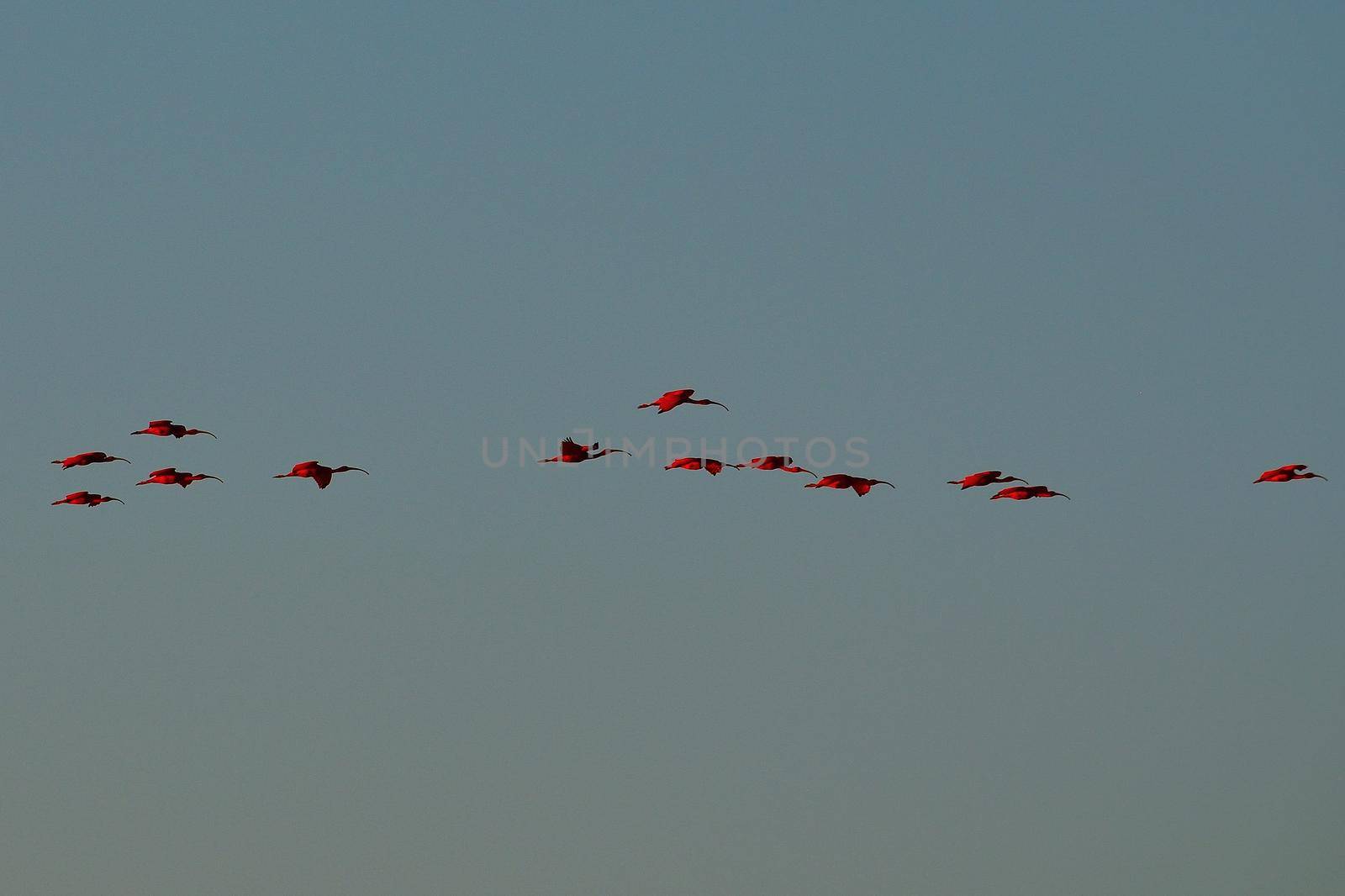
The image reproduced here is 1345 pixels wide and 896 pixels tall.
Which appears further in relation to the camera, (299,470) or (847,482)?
(847,482)

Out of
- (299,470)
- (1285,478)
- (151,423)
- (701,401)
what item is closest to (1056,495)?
(1285,478)

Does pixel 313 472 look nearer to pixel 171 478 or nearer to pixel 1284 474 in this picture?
pixel 171 478

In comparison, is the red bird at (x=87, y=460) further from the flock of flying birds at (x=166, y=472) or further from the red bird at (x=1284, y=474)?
the red bird at (x=1284, y=474)

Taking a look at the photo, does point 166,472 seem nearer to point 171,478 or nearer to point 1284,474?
point 171,478

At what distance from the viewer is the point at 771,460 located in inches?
3150

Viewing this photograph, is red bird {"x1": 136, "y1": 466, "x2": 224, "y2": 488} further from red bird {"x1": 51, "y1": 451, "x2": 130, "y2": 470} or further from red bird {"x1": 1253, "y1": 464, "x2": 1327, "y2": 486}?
red bird {"x1": 1253, "y1": 464, "x2": 1327, "y2": 486}

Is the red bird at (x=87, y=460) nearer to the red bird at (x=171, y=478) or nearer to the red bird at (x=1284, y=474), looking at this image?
the red bird at (x=171, y=478)

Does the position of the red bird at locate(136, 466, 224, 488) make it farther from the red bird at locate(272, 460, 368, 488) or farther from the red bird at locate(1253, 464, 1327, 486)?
the red bird at locate(1253, 464, 1327, 486)

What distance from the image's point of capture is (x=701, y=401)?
79750mm

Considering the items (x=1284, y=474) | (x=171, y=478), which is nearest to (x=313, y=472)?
(x=171, y=478)

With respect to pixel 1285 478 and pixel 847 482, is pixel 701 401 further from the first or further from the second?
pixel 1285 478

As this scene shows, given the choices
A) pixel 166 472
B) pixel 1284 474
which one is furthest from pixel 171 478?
pixel 1284 474

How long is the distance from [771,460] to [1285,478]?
20.3m

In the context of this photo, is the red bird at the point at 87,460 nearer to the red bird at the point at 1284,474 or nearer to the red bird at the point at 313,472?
the red bird at the point at 313,472
